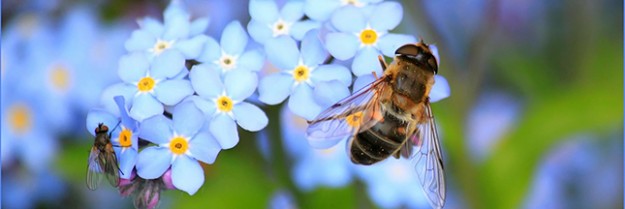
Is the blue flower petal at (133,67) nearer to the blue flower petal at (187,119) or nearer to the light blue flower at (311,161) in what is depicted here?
the blue flower petal at (187,119)

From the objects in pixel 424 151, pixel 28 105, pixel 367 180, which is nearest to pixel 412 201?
pixel 367 180

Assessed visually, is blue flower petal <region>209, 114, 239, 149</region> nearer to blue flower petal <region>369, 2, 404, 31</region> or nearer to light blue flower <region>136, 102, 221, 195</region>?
light blue flower <region>136, 102, 221, 195</region>

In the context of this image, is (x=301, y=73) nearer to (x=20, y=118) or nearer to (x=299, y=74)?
(x=299, y=74)

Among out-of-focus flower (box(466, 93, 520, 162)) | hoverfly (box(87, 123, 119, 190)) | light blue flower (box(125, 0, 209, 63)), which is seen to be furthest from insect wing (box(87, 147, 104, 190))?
out-of-focus flower (box(466, 93, 520, 162))

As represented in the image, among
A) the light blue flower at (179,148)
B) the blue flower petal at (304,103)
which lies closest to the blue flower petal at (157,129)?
the light blue flower at (179,148)

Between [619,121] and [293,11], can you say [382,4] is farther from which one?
[619,121]
